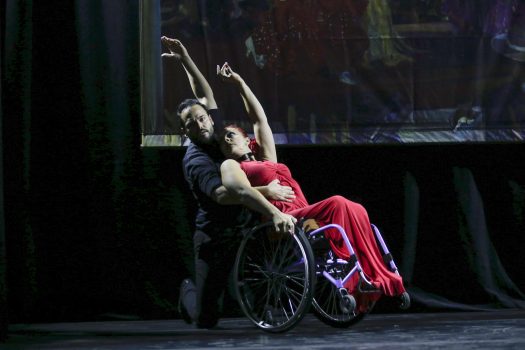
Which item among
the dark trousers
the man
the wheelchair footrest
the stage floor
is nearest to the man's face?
the man

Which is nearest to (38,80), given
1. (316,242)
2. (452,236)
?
(316,242)

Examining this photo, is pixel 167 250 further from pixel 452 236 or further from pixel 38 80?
pixel 452 236

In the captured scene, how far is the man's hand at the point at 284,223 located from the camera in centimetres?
533

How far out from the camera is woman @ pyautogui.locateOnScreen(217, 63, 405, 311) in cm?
539

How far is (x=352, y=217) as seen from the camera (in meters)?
5.45

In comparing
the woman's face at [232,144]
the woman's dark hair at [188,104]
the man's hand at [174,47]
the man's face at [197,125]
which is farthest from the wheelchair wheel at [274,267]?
the man's hand at [174,47]

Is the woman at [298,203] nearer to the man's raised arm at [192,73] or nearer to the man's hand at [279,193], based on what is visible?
the man's hand at [279,193]

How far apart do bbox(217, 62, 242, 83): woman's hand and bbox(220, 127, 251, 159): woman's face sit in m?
0.49

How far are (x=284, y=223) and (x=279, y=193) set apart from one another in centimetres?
36

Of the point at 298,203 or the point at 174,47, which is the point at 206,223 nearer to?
the point at 298,203

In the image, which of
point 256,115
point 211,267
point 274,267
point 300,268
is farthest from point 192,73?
point 300,268

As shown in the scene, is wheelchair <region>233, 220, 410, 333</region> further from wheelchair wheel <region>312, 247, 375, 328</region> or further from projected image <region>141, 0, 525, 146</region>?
projected image <region>141, 0, 525, 146</region>

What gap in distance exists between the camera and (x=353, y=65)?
653 cm

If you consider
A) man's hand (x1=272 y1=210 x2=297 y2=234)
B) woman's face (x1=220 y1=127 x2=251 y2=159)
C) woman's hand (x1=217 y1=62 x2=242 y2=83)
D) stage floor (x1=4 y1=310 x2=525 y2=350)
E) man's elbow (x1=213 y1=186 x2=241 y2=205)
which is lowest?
stage floor (x1=4 y1=310 x2=525 y2=350)
